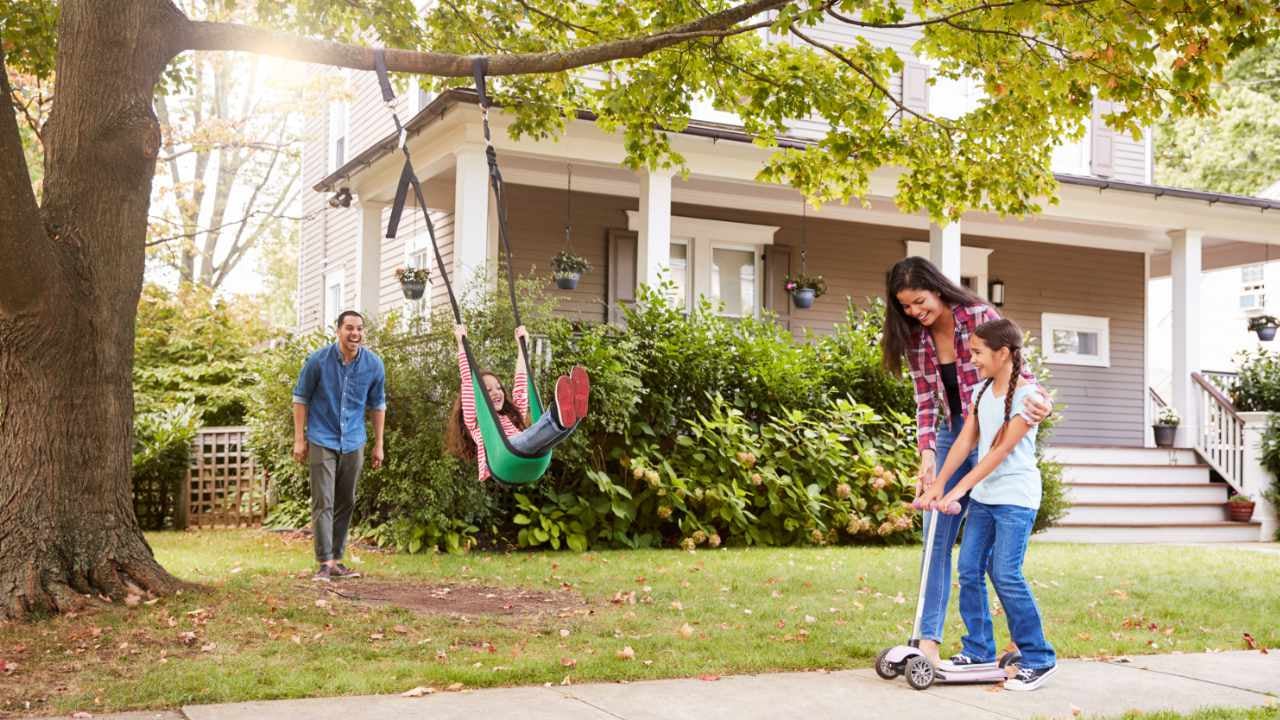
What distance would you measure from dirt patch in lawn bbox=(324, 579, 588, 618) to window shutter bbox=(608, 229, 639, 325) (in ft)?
26.7

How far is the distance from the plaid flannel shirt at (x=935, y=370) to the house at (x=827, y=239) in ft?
24.0

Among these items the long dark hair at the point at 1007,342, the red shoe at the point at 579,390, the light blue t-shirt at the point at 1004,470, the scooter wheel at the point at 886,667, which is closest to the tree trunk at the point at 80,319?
the red shoe at the point at 579,390

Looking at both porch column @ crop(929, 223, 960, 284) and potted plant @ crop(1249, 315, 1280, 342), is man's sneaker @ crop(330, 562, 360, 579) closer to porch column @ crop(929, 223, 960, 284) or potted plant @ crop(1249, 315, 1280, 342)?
porch column @ crop(929, 223, 960, 284)

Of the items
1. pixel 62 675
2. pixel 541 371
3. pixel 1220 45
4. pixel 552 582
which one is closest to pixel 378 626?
pixel 62 675

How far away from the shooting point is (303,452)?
8.74m

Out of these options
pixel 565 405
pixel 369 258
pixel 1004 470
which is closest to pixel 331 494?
pixel 565 405

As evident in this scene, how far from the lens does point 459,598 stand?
7977mm

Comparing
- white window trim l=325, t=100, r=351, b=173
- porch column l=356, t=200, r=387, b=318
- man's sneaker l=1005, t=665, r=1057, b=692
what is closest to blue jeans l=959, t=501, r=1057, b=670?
man's sneaker l=1005, t=665, r=1057, b=692

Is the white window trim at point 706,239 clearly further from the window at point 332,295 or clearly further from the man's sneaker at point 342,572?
the man's sneaker at point 342,572

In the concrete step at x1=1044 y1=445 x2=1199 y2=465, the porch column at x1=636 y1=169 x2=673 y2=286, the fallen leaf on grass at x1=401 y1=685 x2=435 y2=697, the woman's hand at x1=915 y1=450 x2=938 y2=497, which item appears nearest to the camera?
the fallen leaf on grass at x1=401 y1=685 x2=435 y2=697

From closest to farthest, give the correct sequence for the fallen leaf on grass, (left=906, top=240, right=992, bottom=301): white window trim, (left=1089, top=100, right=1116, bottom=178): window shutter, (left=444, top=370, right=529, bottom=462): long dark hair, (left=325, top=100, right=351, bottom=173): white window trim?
the fallen leaf on grass → (left=444, top=370, right=529, bottom=462): long dark hair → (left=906, top=240, right=992, bottom=301): white window trim → (left=1089, top=100, right=1116, bottom=178): window shutter → (left=325, top=100, right=351, bottom=173): white window trim

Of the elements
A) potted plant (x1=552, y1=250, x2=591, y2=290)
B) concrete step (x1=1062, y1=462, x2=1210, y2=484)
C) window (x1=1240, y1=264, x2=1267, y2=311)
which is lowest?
concrete step (x1=1062, y1=462, x2=1210, y2=484)

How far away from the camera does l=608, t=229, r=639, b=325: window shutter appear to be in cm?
1636

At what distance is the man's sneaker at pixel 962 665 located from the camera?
539 cm
